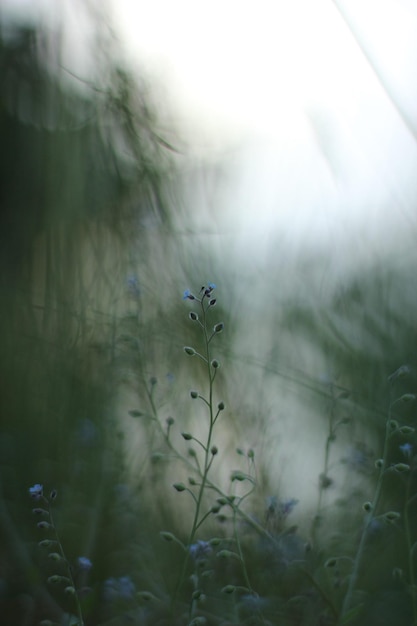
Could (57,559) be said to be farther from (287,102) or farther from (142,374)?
(287,102)

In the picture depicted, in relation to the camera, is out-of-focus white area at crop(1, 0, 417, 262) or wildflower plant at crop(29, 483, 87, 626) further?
out-of-focus white area at crop(1, 0, 417, 262)

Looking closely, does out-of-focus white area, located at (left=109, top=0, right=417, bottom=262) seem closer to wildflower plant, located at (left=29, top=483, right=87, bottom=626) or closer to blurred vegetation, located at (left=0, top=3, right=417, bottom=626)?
blurred vegetation, located at (left=0, top=3, right=417, bottom=626)

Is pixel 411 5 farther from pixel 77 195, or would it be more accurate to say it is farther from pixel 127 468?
pixel 127 468

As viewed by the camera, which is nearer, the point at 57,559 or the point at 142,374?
the point at 57,559

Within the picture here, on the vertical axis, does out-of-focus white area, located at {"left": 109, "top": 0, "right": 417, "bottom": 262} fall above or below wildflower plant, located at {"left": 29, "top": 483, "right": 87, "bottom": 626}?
above

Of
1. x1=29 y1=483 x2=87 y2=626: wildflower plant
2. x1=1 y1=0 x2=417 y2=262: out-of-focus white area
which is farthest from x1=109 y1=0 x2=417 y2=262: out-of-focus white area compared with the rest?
x1=29 y1=483 x2=87 y2=626: wildflower plant

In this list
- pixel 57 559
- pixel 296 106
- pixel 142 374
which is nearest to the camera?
pixel 57 559

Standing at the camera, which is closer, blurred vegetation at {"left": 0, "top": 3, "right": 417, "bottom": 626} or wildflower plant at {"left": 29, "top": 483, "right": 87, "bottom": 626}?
wildflower plant at {"left": 29, "top": 483, "right": 87, "bottom": 626}

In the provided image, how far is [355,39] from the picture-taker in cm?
72

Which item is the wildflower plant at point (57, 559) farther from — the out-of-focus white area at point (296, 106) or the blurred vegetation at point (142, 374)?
the out-of-focus white area at point (296, 106)

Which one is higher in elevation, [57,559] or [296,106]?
[296,106]

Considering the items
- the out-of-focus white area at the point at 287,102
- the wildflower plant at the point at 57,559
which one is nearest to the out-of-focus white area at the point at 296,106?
the out-of-focus white area at the point at 287,102

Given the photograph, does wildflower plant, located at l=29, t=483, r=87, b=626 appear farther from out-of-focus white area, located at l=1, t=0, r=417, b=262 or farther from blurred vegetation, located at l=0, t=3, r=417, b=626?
out-of-focus white area, located at l=1, t=0, r=417, b=262

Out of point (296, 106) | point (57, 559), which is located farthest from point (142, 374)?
point (296, 106)
